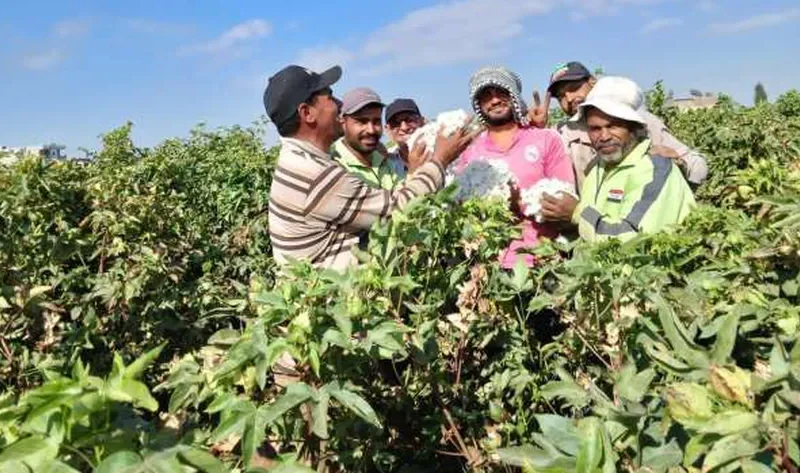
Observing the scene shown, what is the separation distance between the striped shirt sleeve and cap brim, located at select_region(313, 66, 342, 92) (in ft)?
1.03

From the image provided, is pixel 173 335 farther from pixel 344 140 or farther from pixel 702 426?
pixel 702 426

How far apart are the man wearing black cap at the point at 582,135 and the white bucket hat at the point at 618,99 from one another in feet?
0.68

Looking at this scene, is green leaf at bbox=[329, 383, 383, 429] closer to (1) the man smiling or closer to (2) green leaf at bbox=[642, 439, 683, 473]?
(2) green leaf at bbox=[642, 439, 683, 473]

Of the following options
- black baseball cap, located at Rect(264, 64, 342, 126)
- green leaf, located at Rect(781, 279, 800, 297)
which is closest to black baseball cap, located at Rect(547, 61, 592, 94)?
black baseball cap, located at Rect(264, 64, 342, 126)

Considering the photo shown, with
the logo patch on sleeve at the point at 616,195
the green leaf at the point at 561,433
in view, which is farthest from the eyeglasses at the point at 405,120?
the green leaf at the point at 561,433

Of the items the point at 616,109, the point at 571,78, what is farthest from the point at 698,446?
the point at 571,78

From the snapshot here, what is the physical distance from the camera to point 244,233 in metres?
4.70

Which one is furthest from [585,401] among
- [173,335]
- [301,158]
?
[173,335]

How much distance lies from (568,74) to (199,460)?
3.32 meters

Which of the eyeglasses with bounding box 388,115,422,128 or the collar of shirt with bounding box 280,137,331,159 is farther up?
the eyeglasses with bounding box 388,115,422,128

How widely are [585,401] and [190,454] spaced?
0.76 metres

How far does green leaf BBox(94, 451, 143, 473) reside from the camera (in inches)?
41.1

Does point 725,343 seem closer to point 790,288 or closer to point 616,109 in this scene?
point 790,288

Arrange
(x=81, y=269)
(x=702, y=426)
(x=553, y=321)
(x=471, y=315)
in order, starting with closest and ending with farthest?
(x=702, y=426), (x=471, y=315), (x=553, y=321), (x=81, y=269)
